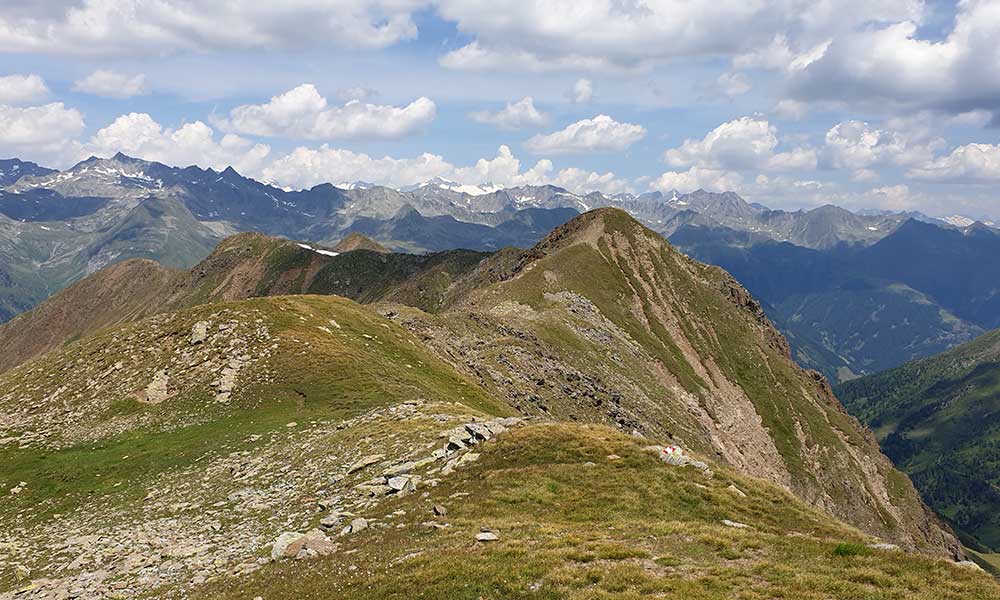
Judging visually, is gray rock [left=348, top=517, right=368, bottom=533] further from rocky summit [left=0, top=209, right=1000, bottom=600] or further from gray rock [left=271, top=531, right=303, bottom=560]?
gray rock [left=271, top=531, right=303, bottom=560]

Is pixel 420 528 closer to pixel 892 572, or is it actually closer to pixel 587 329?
pixel 892 572

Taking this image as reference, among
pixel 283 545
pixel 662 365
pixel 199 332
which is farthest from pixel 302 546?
pixel 662 365

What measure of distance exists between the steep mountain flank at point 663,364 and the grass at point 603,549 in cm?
4744

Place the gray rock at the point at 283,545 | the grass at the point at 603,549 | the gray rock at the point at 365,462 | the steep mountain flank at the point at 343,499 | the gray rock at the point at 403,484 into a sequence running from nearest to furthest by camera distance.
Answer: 1. the grass at the point at 603,549
2. the steep mountain flank at the point at 343,499
3. the gray rock at the point at 283,545
4. the gray rock at the point at 403,484
5. the gray rock at the point at 365,462

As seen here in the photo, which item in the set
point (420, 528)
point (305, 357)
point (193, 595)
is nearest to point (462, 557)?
point (420, 528)

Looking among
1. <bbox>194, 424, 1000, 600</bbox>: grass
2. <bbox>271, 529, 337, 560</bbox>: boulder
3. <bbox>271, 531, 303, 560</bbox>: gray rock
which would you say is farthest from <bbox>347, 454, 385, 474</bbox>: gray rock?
<bbox>271, 529, 337, 560</bbox>: boulder

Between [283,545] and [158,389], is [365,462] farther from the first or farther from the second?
[158,389]

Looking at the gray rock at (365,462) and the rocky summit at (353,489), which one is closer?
the rocky summit at (353,489)

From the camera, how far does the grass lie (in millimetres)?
17297

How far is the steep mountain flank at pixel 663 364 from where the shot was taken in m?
94.1

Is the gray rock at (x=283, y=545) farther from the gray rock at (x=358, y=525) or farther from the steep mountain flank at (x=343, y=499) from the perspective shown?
the gray rock at (x=358, y=525)

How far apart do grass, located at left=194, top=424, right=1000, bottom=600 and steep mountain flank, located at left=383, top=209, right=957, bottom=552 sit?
156ft

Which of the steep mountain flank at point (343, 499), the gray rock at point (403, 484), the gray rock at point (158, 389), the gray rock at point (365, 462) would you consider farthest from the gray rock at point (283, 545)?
the gray rock at point (158, 389)

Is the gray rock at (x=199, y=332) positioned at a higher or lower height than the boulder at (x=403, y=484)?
higher
